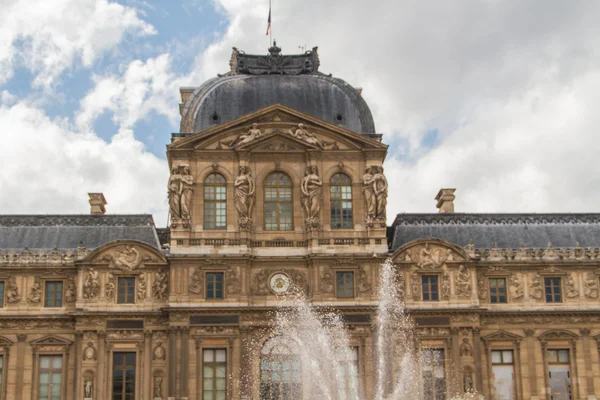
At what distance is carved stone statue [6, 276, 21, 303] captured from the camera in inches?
2265

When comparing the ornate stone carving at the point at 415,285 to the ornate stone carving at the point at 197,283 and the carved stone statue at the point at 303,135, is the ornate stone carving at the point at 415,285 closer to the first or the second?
the carved stone statue at the point at 303,135

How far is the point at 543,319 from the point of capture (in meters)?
58.7

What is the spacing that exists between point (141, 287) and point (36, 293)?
576 cm

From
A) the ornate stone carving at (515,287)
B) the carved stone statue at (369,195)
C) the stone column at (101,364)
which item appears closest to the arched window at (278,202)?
the carved stone statue at (369,195)

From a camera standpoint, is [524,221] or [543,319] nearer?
[543,319]

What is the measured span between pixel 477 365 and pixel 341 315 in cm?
787

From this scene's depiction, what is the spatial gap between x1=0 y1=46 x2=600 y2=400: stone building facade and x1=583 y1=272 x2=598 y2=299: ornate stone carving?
79mm

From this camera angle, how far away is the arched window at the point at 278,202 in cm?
5822

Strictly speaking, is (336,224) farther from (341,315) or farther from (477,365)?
(477,365)

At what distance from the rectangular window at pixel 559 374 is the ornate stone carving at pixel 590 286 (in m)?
3.50

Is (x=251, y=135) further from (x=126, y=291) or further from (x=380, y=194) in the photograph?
(x=126, y=291)

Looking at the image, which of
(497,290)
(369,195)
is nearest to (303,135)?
(369,195)

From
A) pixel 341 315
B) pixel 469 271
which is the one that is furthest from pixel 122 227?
pixel 469 271

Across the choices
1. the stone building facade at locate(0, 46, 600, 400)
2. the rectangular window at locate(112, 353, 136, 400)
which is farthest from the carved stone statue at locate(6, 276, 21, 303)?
the rectangular window at locate(112, 353, 136, 400)
